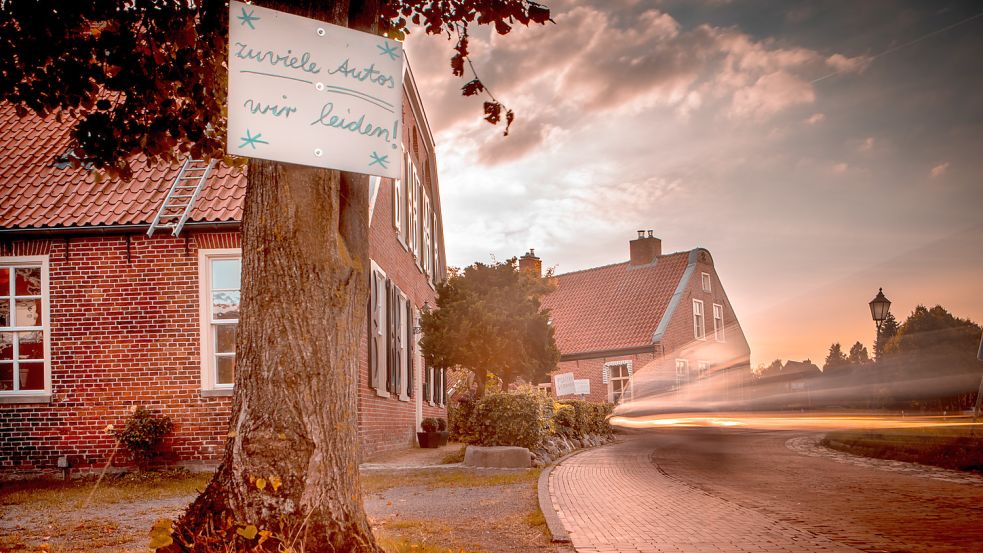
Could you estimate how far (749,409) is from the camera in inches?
985

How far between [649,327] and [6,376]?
26559 millimetres

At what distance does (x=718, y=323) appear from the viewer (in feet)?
131

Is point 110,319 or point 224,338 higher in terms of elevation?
point 110,319

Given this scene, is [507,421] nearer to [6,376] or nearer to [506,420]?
[506,420]

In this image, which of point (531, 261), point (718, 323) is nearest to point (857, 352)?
point (718, 323)

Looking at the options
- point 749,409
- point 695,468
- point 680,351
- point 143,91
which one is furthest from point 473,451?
point 680,351

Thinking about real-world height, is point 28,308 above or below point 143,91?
below

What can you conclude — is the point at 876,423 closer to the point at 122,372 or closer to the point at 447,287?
the point at 447,287

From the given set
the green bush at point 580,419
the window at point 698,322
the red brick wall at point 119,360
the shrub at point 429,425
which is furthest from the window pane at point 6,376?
the window at point 698,322

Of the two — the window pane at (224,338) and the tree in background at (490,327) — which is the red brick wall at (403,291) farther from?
the window pane at (224,338)

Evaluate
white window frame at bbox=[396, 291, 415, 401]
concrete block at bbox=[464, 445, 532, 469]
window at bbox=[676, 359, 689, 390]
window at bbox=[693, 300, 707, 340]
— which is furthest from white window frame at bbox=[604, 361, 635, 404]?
concrete block at bbox=[464, 445, 532, 469]

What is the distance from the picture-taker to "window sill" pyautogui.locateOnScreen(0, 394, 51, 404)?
39.3 feet

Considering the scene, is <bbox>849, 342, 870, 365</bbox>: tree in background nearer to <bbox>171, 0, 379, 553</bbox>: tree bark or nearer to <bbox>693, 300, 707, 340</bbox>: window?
<bbox>693, 300, 707, 340</bbox>: window

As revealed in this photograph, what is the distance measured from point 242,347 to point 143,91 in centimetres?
264
